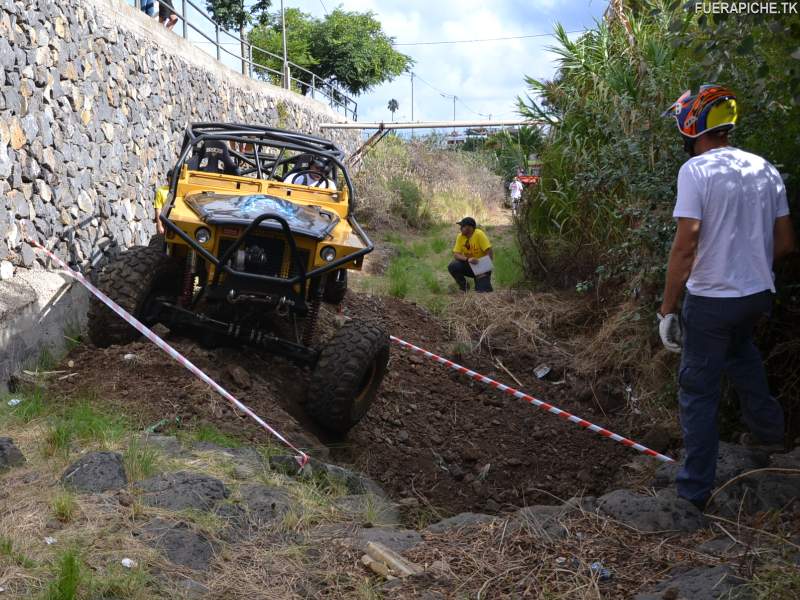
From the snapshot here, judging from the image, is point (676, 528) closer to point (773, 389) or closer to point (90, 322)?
point (773, 389)

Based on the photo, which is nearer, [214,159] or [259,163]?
[259,163]

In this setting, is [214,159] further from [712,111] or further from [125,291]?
[712,111]

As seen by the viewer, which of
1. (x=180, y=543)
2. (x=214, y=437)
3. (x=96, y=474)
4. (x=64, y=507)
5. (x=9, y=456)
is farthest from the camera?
(x=214, y=437)

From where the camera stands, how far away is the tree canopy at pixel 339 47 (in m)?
48.3

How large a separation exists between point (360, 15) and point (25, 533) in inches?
2006

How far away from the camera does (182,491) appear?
3791 mm

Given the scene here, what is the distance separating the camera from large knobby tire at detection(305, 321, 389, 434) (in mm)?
5664

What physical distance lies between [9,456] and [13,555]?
116cm

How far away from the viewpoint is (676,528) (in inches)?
141

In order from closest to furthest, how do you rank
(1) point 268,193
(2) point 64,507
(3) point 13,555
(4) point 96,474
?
(3) point 13,555, (2) point 64,507, (4) point 96,474, (1) point 268,193

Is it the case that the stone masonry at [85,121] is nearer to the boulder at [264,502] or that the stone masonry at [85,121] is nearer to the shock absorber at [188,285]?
the shock absorber at [188,285]

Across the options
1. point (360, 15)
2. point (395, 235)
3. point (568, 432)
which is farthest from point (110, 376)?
point (360, 15)

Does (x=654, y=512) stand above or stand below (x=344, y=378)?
below

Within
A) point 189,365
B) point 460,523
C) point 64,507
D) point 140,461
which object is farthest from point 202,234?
point 460,523
